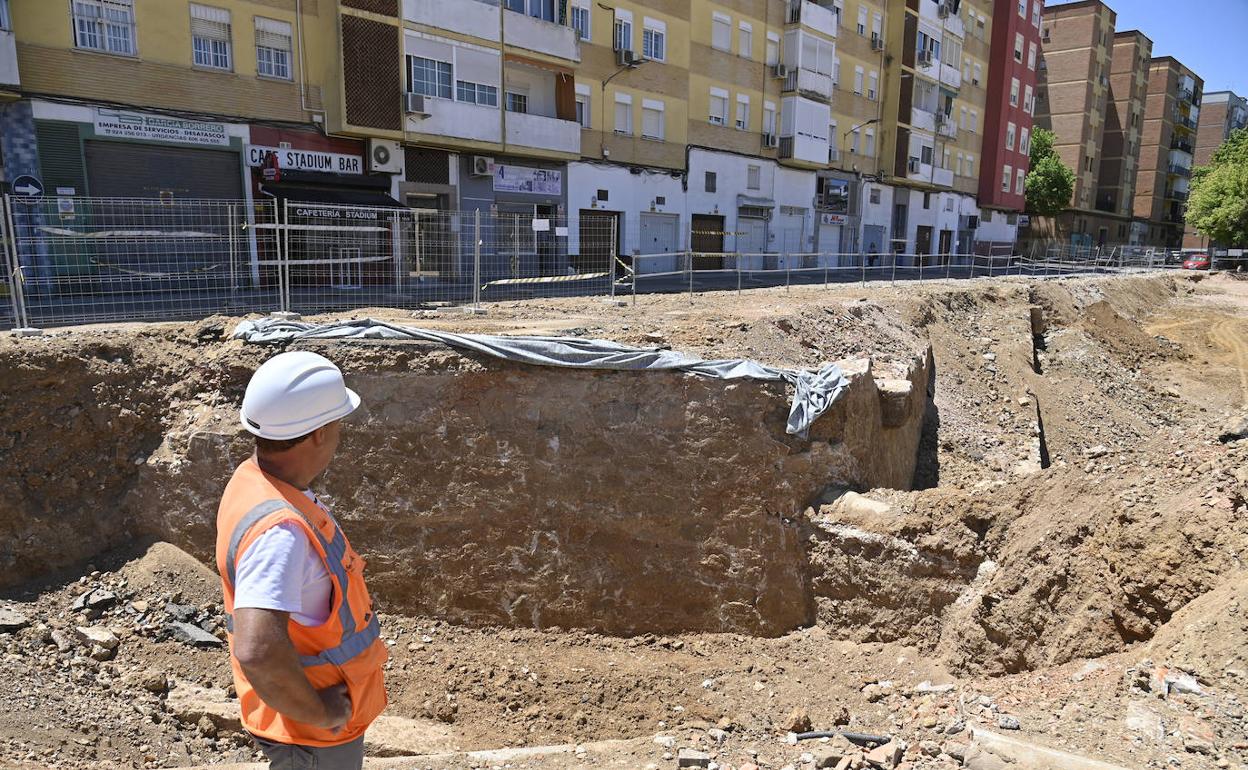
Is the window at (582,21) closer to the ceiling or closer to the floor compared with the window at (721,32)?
closer to the floor

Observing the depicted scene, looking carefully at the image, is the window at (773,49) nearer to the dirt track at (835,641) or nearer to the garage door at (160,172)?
the garage door at (160,172)

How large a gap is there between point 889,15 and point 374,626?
130 ft

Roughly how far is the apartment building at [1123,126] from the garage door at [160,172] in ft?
204

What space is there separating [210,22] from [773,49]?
65.7 ft

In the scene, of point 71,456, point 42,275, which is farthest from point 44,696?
point 42,275

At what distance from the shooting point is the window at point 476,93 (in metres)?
19.9

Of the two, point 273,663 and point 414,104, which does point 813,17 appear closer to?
point 414,104

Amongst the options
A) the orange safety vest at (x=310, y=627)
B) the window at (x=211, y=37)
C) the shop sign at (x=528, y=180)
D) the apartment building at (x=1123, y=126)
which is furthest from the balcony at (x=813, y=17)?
the apartment building at (x=1123, y=126)

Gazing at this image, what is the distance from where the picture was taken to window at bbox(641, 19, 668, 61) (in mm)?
24734

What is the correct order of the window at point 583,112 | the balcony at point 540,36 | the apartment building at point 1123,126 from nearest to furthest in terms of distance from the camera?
the balcony at point 540,36 → the window at point 583,112 → the apartment building at point 1123,126

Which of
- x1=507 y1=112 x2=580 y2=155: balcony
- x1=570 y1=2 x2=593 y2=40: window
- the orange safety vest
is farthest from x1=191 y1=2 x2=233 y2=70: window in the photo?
the orange safety vest

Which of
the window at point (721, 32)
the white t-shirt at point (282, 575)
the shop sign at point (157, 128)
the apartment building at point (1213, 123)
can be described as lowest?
the white t-shirt at point (282, 575)

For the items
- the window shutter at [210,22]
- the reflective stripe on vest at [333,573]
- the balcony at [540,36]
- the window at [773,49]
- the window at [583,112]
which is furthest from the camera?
the window at [773,49]

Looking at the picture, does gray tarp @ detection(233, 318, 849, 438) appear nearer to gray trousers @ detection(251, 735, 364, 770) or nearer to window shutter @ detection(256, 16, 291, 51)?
gray trousers @ detection(251, 735, 364, 770)
